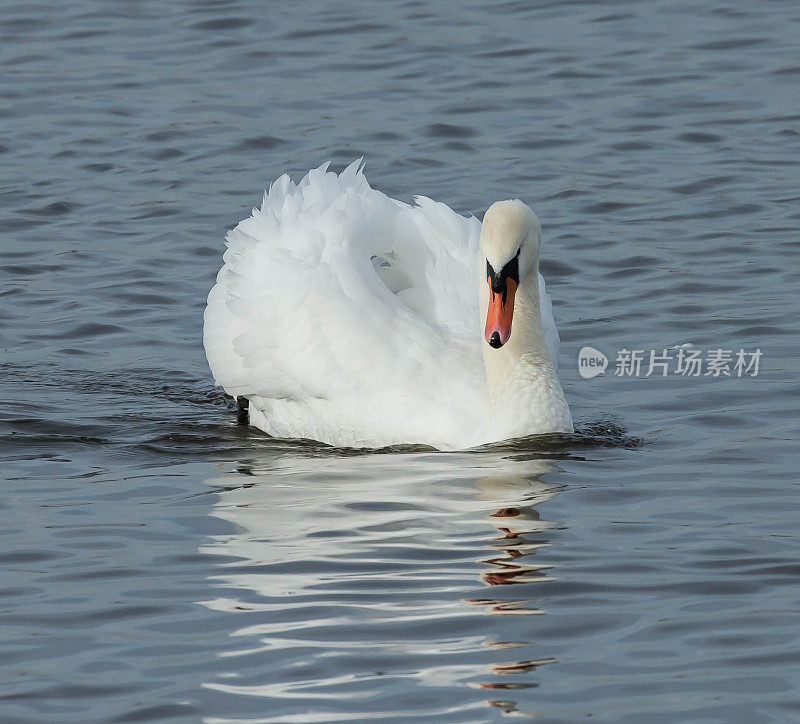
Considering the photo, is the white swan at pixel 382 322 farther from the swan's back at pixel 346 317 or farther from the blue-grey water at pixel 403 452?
the blue-grey water at pixel 403 452

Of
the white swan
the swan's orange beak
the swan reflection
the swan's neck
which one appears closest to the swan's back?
the white swan

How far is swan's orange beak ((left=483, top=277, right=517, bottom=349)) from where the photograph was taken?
920 centimetres

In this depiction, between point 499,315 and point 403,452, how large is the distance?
2.90 ft

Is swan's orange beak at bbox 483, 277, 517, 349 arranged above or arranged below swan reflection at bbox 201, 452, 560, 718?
above

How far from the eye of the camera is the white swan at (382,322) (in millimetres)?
9516

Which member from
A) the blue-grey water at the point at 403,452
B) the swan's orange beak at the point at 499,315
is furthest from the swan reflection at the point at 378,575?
the swan's orange beak at the point at 499,315

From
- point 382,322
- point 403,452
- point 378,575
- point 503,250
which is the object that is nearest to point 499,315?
point 503,250

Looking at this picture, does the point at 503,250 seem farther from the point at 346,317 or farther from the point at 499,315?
the point at 346,317

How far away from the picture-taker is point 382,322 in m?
9.81

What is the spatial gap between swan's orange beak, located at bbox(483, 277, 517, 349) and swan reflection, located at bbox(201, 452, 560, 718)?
24.0 inches

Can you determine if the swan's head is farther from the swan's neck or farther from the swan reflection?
the swan reflection

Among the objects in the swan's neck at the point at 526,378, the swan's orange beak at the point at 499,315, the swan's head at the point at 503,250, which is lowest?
the swan's neck at the point at 526,378

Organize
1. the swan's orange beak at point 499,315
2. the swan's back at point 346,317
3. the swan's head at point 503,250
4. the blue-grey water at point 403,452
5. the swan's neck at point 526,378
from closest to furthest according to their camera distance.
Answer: the blue-grey water at point 403,452 < the swan's orange beak at point 499,315 < the swan's head at point 503,250 < the swan's neck at point 526,378 < the swan's back at point 346,317

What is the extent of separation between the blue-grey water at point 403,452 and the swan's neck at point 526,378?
6.0 inches
